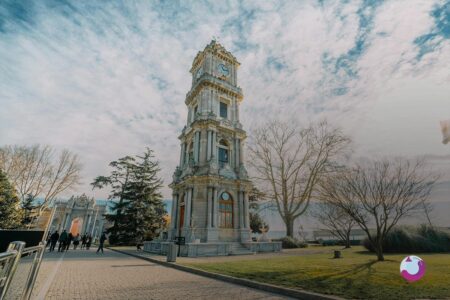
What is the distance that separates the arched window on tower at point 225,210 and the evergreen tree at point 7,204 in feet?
69.6

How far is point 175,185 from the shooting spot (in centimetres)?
2631

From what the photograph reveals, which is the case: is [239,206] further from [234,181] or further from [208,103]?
[208,103]

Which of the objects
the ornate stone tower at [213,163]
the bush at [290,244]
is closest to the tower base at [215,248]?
the ornate stone tower at [213,163]

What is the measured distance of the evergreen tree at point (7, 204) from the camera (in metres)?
22.4

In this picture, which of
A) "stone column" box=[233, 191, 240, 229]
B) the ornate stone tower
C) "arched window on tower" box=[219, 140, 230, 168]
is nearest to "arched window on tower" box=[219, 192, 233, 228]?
the ornate stone tower

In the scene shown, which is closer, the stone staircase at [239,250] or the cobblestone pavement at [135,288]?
the cobblestone pavement at [135,288]

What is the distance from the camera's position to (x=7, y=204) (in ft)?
74.9

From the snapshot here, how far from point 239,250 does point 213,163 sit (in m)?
8.60

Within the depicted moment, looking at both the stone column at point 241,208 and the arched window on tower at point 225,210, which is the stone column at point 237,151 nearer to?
the stone column at point 241,208

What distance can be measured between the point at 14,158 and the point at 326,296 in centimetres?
3426

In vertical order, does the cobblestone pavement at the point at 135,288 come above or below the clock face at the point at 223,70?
below

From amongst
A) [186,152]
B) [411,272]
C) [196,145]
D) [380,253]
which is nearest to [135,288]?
[411,272]

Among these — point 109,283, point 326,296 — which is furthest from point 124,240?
point 326,296

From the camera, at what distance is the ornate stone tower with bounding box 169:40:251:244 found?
22.2m
